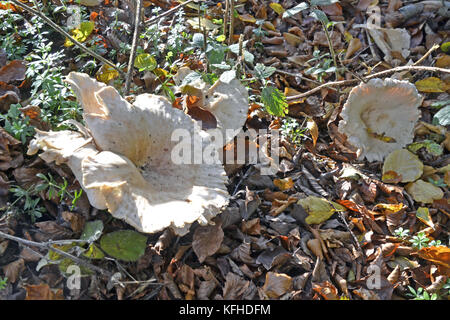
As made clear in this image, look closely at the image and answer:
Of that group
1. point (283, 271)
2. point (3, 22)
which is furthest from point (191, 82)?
point (3, 22)

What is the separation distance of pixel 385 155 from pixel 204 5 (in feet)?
7.62

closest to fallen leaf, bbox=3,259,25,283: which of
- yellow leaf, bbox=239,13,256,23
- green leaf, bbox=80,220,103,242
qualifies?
green leaf, bbox=80,220,103,242

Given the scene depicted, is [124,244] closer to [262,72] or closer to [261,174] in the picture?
[261,174]

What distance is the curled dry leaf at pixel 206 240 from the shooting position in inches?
105

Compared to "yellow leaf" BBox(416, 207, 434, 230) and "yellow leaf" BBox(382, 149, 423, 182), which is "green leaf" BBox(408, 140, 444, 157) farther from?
"yellow leaf" BBox(416, 207, 434, 230)

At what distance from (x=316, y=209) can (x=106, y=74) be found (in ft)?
6.64

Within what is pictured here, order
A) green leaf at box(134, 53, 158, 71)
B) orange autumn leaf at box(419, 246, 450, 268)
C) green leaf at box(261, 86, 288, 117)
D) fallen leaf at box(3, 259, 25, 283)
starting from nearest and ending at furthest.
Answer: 1. fallen leaf at box(3, 259, 25, 283)
2. orange autumn leaf at box(419, 246, 450, 268)
3. green leaf at box(261, 86, 288, 117)
4. green leaf at box(134, 53, 158, 71)

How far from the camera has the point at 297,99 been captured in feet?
12.0

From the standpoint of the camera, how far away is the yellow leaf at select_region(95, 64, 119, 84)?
348 cm

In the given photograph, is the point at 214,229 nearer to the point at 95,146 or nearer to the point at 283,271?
the point at 283,271

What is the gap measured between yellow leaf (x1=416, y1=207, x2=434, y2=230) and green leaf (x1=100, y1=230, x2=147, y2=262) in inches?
78.4

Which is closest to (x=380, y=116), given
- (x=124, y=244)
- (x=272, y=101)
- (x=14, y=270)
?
(x=272, y=101)

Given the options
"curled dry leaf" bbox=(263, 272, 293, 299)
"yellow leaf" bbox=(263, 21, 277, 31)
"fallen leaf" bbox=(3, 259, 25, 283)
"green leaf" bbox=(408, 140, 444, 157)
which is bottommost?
"curled dry leaf" bbox=(263, 272, 293, 299)

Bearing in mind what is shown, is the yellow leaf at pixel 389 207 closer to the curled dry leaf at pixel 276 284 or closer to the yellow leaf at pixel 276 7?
the curled dry leaf at pixel 276 284
